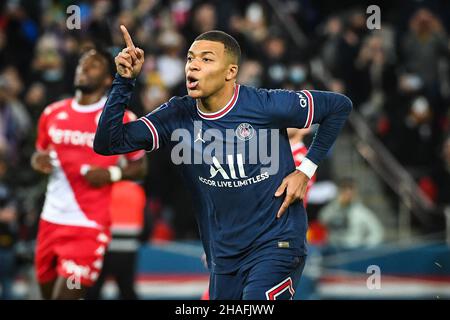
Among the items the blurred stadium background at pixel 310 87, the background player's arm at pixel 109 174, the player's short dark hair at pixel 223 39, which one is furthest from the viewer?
the blurred stadium background at pixel 310 87

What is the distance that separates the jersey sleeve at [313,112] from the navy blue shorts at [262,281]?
2.63 ft

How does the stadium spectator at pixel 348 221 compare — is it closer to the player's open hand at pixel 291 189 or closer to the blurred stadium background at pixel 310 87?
the blurred stadium background at pixel 310 87

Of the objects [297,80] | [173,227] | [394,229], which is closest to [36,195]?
[173,227]

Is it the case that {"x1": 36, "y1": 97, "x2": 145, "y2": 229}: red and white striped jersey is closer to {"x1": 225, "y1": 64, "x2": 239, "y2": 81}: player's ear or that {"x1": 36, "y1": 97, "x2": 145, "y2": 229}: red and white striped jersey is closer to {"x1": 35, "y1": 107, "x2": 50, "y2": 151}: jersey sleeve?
{"x1": 35, "y1": 107, "x2": 50, "y2": 151}: jersey sleeve

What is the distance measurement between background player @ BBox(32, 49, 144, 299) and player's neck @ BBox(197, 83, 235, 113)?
1716 mm

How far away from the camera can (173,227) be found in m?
14.9

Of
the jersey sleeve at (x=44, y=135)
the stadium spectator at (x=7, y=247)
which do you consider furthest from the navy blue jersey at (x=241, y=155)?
the stadium spectator at (x=7, y=247)

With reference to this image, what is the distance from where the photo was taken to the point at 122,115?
679 cm

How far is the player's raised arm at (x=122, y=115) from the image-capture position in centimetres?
661

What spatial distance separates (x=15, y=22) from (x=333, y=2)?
6.34 metres

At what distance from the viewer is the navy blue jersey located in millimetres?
7023

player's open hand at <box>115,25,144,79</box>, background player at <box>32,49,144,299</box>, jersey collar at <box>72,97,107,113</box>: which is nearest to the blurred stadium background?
background player at <box>32,49,144,299</box>
